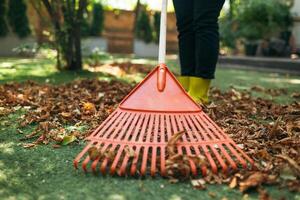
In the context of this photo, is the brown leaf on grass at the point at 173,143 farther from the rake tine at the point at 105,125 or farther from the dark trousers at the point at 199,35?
the dark trousers at the point at 199,35

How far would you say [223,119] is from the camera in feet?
6.60

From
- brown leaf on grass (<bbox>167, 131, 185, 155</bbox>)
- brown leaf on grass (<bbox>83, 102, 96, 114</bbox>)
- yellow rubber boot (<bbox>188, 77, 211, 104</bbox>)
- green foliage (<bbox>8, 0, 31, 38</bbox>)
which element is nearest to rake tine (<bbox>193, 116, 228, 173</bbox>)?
brown leaf on grass (<bbox>167, 131, 185, 155</bbox>)

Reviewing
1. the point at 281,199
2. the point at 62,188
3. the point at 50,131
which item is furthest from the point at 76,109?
the point at 281,199

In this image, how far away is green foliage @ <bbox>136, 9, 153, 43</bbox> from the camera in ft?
38.7

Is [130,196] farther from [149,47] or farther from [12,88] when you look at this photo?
[149,47]

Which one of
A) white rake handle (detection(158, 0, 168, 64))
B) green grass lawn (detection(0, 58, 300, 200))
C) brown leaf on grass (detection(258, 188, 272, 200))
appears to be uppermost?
white rake handle (detection(158, 0, 168, 64))

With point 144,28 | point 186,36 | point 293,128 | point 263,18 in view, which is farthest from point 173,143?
point 144,28

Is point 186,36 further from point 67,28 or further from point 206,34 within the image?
point 67,28

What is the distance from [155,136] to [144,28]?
10.7 meters

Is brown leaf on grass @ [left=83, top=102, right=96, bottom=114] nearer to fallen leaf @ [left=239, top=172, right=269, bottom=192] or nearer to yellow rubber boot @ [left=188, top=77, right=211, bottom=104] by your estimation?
yellow rubber boot @ [left=188, top=77, right=211, bottom=104]

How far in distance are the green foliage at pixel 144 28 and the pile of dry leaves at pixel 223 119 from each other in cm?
867

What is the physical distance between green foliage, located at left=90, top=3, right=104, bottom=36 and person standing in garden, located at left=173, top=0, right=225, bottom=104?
8849 millimetres

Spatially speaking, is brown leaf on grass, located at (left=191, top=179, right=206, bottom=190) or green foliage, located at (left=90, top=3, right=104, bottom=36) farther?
green foliage, located at (left=90, top=3, right=104, bottom=36)

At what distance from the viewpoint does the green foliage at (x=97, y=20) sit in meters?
10.9
